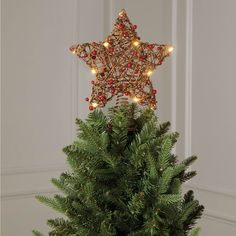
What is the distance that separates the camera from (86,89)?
3.35 m

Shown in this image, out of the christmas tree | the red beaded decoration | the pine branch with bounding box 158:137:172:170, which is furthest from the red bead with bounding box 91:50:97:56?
the pine branch with bounding box 158:137:172:170

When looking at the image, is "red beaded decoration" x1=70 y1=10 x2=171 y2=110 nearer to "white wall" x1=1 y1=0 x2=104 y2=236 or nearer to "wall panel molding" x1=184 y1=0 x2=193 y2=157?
"wall panel molding" x1=184 y1=0 x2=193 y2=157

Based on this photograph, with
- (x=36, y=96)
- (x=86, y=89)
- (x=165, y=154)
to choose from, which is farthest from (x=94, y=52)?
(x=86, y=89)

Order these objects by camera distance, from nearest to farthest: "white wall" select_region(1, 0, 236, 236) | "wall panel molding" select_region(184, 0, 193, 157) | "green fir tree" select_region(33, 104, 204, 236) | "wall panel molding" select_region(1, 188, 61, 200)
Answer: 1. "green fir tree" select_region(33, 104, 204, 236)
2. "white wall" select_region(1, 0, 236, 236)
3. "wall panel molding" select_region(184, 0, 193, 157)
4. "wall panel molding" select_region(1, 188, 61, 200)

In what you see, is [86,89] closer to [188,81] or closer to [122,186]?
Answer: [188,81]

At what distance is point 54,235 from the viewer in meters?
0.89

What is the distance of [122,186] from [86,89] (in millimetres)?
2525

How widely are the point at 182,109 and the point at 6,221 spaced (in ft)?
4.47

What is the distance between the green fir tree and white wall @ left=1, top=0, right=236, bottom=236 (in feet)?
5.23

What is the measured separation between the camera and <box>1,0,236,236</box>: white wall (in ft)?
8.11

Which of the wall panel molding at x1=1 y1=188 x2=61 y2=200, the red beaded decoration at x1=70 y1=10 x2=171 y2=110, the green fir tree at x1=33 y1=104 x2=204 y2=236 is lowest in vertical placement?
the wall panel molding at x1=1 y1=188 x2=61 y2=200

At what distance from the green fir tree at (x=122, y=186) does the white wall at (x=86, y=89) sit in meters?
1.60

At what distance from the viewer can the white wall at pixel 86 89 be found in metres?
2.47

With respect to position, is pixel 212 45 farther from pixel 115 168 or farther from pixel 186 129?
pixel 115 168
